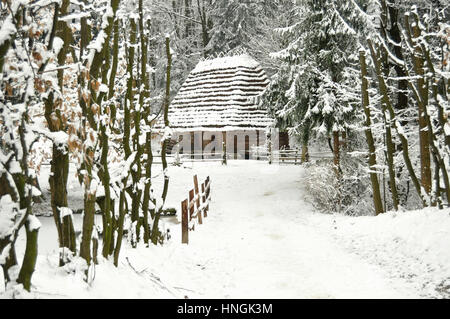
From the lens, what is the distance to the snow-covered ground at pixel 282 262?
3.99m

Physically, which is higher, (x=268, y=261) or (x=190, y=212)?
(x=190, y=212)

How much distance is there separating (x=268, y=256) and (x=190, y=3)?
37.5m

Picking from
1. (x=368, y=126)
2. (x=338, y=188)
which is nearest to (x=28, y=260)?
(x=368, y=126)

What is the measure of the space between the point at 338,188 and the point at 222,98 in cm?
1129

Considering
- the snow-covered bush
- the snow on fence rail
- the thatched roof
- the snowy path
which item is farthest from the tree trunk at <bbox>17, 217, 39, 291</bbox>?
the thatched roof

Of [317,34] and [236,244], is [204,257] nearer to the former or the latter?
[236,244]

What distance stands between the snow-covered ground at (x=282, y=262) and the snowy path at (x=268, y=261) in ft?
0.05

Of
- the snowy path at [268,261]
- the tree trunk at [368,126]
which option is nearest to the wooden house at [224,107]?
the snowy path at [268,261]

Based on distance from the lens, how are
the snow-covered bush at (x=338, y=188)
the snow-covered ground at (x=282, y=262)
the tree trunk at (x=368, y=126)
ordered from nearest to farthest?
the snow-covered ground at (x=282, y=262) → the tree trunk at (x=368, y=126) → the snow-covered bush at (x=338, y=188)

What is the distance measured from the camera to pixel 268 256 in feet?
22.7

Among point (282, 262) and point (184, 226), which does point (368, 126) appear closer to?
point (282, 262)

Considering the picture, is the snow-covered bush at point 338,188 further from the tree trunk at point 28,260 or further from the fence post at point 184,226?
the tree trunk at point 28,260

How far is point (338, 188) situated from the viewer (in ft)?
39.1

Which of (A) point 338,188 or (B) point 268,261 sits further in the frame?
(A) point 338,188
